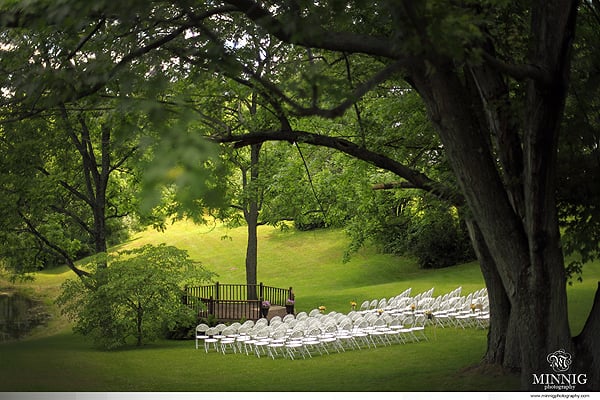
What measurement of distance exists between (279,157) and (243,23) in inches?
676

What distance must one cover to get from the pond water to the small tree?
8679 mm

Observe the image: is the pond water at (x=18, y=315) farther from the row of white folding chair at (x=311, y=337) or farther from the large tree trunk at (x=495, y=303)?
the large tree trunk at (x=495, y=303)

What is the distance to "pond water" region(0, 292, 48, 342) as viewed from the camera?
96.6 ft

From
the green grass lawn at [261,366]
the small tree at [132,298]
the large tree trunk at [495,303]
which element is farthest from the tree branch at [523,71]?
the small tree at [132,298]

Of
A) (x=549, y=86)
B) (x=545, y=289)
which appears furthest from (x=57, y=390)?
(x=549, y=86)

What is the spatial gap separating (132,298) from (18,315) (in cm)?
1656

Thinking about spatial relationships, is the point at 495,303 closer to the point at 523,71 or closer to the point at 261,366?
the point at 523,71

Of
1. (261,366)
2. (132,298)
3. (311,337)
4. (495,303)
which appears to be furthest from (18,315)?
(495,303)

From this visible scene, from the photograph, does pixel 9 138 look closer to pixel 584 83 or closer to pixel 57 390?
pixel 57 390

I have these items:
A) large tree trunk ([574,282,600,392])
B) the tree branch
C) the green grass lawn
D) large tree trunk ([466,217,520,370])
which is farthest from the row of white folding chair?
the tree branch

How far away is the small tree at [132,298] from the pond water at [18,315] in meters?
8.68

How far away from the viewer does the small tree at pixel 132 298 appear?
20.4 meters

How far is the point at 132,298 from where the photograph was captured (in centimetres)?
2088

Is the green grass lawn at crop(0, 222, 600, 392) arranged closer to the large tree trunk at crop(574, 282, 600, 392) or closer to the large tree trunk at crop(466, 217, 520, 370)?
the large tree trunk at crop(466, 217, 520, 370)
